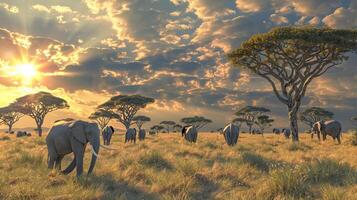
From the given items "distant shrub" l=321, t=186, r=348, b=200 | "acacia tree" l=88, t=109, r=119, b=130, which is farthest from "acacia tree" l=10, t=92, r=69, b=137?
"distant shrub" l=321, t=186, r=348, b=200

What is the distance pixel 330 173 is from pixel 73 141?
7697mm

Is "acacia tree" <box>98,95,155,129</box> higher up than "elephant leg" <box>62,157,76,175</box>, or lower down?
higher up

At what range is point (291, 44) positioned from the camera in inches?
1240

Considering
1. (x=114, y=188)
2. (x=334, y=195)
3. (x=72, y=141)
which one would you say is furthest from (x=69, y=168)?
(x=334, y=195)

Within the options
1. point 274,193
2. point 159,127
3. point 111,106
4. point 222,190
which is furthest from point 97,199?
point 159,127

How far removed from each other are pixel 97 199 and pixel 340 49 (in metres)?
27.9

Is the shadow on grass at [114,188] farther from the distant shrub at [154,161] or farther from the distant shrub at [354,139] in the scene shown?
the distant shrub at [354,139]

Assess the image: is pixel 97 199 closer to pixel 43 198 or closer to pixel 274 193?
pixel 43 198

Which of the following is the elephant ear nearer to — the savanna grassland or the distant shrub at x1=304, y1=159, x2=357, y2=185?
the savanna grassland

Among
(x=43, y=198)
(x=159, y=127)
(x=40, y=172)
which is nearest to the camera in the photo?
(x=43, y=198)

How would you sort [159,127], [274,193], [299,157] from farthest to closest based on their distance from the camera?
[159,127] → [299,157] → [274,193]

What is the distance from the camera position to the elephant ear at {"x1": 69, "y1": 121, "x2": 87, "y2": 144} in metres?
11.2

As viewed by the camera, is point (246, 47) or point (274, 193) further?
point (246, 47)

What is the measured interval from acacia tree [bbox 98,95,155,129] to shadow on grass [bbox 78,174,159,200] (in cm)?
5381
